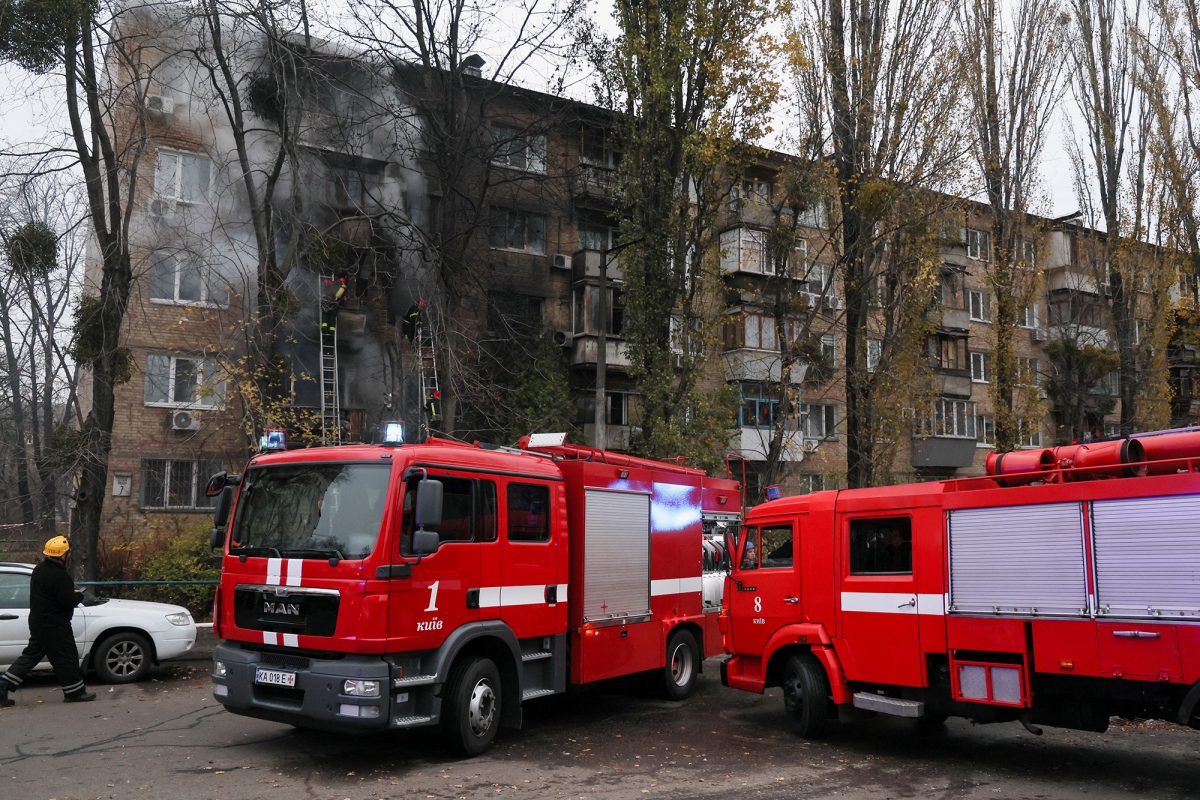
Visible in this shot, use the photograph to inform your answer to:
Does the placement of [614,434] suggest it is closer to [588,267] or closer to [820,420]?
[588,267]

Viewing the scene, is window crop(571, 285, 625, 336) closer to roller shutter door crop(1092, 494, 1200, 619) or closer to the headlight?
roller shutter door crop(1092, 494, 1200, 619)

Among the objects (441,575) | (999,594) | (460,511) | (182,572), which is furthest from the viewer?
(182,572)

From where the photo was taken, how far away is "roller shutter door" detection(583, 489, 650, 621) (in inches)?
385

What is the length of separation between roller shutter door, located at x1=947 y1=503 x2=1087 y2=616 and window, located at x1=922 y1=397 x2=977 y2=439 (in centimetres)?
2852

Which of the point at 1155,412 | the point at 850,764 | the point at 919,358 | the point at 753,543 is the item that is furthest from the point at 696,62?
the point at 1155,412

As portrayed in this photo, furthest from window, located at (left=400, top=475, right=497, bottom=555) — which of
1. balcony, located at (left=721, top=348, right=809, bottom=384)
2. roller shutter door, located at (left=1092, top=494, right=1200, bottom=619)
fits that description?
balcony, located at (left=721, top=348, right=809, bottom=384)

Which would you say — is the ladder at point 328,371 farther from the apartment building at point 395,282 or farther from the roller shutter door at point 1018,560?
the roller shutter door at point 1018,560

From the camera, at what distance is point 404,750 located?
8.38m

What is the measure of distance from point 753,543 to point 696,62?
14.3 m

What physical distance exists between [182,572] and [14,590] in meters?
4.64

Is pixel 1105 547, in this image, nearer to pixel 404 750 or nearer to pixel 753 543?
pixel 753 543

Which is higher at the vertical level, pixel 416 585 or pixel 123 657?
pixel 416 585

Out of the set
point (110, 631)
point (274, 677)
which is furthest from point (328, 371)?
point (274, 677)

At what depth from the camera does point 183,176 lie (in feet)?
70.4
